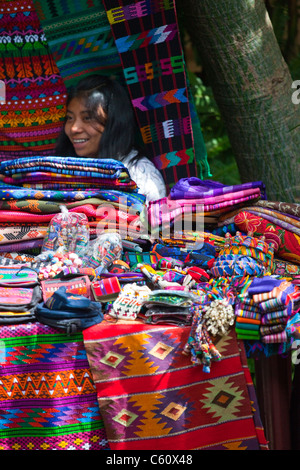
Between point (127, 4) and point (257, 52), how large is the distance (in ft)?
2.39

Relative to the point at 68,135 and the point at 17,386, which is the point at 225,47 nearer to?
the point at 68,135

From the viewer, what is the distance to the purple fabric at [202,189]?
106 inches

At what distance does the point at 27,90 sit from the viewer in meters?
3.55

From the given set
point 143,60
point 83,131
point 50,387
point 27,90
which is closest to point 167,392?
point 50,387

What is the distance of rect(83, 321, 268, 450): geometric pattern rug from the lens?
2195 mm

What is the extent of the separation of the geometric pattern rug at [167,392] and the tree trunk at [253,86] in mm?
1378

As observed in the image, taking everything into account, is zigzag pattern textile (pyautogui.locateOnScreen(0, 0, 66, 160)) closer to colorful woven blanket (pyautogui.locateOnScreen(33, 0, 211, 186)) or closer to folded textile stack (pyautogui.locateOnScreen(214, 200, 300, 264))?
colorful woven blanket (pyautogui.locateOnScreen(33, 0, 211, 186))

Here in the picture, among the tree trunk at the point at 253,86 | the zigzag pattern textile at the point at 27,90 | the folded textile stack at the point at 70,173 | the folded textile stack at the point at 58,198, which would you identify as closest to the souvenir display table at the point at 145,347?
the folded textile stack at the point at 58,198

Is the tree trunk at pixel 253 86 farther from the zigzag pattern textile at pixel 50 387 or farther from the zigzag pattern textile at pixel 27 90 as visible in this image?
the zigzag pattern textile at pixel 50 387

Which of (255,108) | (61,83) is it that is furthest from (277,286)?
(61,83)

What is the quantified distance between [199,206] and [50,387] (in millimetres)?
1021

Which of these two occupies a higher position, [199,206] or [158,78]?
[158,78]

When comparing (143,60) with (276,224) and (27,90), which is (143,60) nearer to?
(27,90)

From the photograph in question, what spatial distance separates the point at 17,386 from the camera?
2.28m
